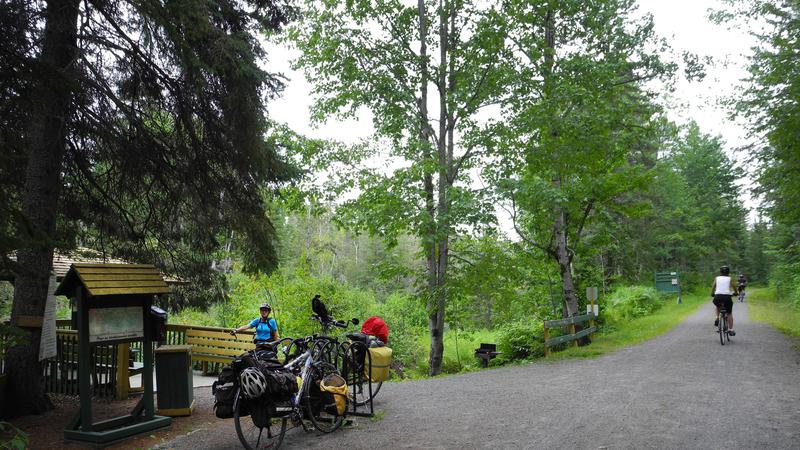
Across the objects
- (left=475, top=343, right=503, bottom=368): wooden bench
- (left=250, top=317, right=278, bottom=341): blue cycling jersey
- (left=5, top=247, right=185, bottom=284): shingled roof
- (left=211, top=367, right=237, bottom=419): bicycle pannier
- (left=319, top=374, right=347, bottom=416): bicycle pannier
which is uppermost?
(left=5, top=247, right=185, bottom=284): shingled roof

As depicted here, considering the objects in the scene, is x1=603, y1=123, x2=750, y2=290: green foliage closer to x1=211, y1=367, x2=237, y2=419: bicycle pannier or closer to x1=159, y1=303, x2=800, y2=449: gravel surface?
x1=159, y1=303, x2=800, y2=449: gravel surface

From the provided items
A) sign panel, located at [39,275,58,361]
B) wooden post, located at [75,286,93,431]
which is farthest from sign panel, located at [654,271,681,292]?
wooden post, located at [75,286,93,431]

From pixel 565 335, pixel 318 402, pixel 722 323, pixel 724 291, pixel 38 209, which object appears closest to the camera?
pixel 318 402

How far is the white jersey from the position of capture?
41.6 feet

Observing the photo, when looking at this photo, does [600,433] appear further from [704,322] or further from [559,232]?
[704,322]

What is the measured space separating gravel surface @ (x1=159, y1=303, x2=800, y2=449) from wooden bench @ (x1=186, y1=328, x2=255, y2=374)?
12.0 feet

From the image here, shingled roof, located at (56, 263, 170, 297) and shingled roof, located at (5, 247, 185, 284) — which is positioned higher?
shingled roof, located at (5, 247, 185, 284)

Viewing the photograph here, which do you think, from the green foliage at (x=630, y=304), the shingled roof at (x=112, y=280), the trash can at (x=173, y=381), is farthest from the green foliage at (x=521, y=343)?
the shingled roof at (x=112, y=280)

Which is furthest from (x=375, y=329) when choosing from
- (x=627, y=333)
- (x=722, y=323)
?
(x=627, y=333)

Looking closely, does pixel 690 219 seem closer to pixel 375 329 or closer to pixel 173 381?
pixel 375 329

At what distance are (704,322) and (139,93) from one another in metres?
19.9

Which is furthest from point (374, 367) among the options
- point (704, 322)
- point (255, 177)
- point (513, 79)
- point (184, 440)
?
point (704, 322)

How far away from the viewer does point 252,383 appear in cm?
536

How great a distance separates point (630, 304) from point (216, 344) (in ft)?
64.1
